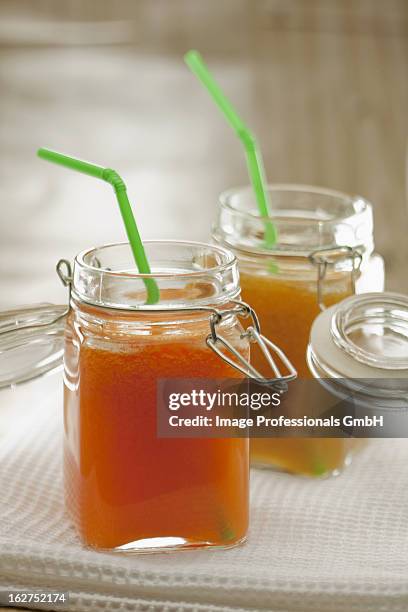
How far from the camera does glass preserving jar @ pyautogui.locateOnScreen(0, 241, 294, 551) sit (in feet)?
1.94

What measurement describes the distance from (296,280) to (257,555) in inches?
8.4

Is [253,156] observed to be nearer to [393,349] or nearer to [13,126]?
[393,349]

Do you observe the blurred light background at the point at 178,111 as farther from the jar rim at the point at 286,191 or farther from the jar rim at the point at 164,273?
the jar rim at the point at 164,273

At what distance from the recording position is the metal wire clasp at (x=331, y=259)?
742mm

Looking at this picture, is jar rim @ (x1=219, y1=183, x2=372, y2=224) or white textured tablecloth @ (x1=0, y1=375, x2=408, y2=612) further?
jar rim @ (x1=219, y1=183, x2=372, y2=224)

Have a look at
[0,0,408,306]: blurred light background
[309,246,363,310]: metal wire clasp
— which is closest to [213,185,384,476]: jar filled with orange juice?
[309,246,363,310]: metal wire clasp

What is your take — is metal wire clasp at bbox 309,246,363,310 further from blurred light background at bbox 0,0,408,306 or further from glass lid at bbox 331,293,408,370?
blurred light background at bbox 0,0,408,306

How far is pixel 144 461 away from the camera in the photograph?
60cm

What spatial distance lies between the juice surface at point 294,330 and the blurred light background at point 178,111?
0.29m

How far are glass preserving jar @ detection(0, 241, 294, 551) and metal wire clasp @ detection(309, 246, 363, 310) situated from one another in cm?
12

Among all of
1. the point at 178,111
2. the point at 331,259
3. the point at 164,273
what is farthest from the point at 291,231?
the point at 178,111

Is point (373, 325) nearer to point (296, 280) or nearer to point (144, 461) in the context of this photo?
point (296, 280)

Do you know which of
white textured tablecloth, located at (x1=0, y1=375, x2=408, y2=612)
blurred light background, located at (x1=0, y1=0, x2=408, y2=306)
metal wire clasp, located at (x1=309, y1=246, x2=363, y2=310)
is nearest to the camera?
white textured tablecloth, located at (x1=0, y1=375, x2=408, y2=612)

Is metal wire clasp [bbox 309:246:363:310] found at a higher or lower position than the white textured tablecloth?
higher
